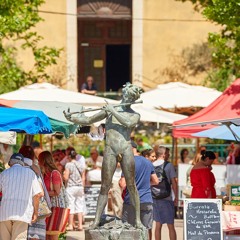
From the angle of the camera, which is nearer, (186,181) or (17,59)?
(186,181)

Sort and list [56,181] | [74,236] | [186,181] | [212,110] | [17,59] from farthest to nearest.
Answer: [17,59] → [186,181] → [74,236] → [212,110] → [56,181]

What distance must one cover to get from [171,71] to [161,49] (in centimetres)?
85

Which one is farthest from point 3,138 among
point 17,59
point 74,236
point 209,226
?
point 17,59

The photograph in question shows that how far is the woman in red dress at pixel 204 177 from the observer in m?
17.3

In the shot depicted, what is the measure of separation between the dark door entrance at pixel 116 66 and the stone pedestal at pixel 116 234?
22.9m

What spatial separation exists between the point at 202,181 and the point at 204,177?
79 millimetres

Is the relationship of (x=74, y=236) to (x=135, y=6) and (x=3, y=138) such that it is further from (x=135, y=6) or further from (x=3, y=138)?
(x=135, y=6)

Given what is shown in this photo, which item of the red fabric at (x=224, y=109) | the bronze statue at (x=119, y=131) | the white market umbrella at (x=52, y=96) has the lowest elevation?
the bronze statue at (x=119, y=131)

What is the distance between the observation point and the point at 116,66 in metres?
38.2

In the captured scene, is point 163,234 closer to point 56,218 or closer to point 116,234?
point 56,218

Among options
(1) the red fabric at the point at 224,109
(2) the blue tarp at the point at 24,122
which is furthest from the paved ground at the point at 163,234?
(2) the blue tarp at the point at 24,122

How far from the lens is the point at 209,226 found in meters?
16.2

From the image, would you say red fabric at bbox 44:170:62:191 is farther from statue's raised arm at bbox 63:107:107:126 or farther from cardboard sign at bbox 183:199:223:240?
cardboard sign at bbox 183:199:223:240

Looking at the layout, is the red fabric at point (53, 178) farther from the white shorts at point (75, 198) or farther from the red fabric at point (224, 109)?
the white shorts at point (75, 198)
